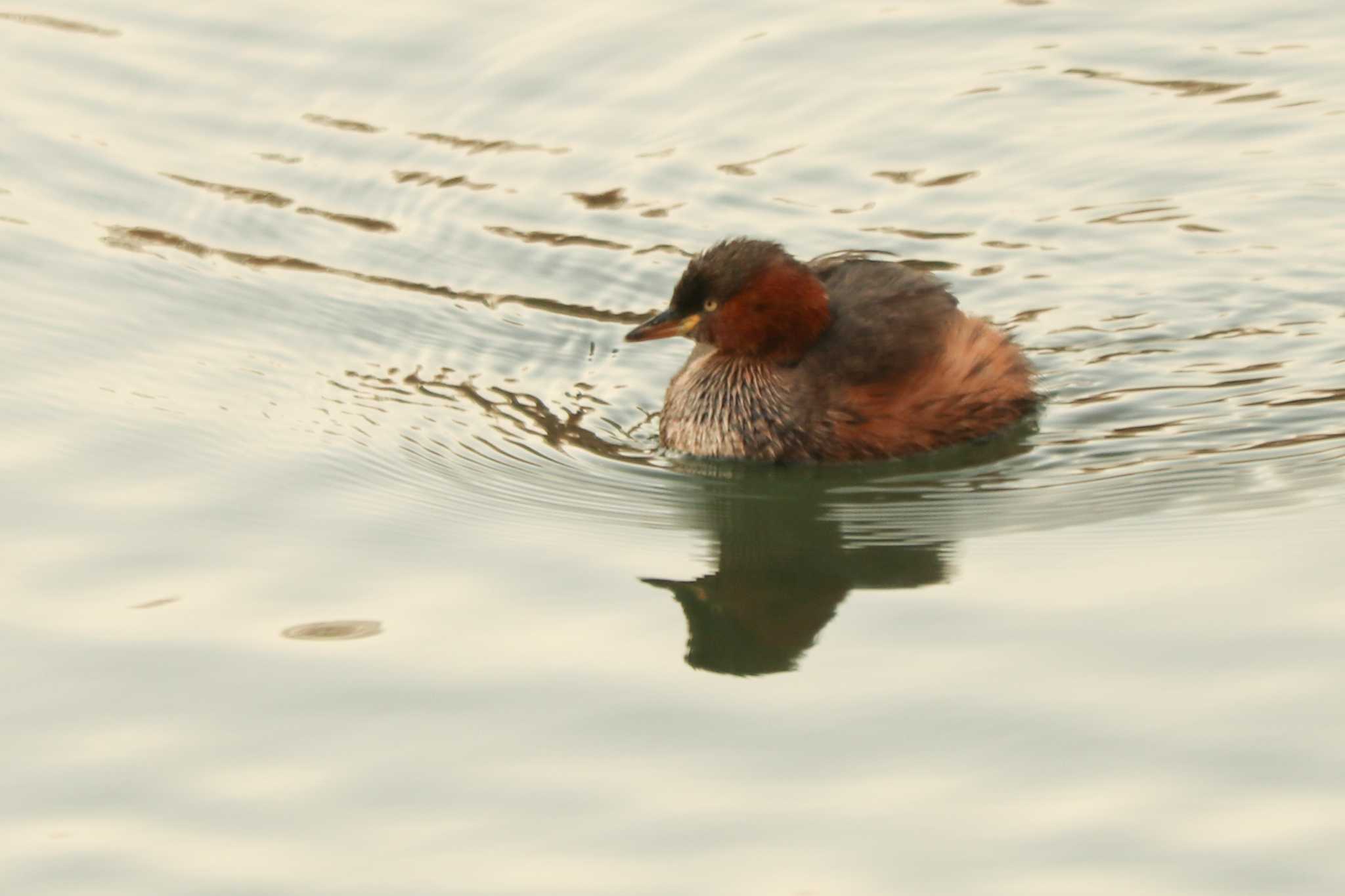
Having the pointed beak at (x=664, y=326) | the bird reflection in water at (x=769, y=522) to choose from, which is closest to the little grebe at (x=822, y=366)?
the pointed beak at (x=664, y=326)

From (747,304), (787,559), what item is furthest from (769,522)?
(747,304)

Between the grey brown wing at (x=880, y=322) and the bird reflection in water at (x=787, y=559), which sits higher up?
the grey brown wing at (x=880, y=322)

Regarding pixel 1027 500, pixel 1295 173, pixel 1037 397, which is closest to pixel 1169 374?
pixel 1037 397

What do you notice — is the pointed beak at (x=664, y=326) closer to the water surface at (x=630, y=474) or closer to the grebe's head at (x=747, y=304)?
the grebe's head at (x=747, y=304)

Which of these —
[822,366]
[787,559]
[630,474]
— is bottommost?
[787,559]

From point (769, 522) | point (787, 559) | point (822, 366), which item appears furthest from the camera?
point (822, 366)

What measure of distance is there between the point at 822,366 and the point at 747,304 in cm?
42

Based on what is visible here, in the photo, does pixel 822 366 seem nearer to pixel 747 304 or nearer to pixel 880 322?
pixel 880 322

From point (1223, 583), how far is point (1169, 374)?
Answer: 2496 millimetres

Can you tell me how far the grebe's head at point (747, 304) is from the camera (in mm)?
9188

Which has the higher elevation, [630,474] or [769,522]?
[630,474]

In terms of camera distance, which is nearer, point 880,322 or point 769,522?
point 769,522

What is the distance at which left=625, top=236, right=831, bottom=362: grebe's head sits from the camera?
9.19 meters

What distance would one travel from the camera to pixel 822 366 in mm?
9234
